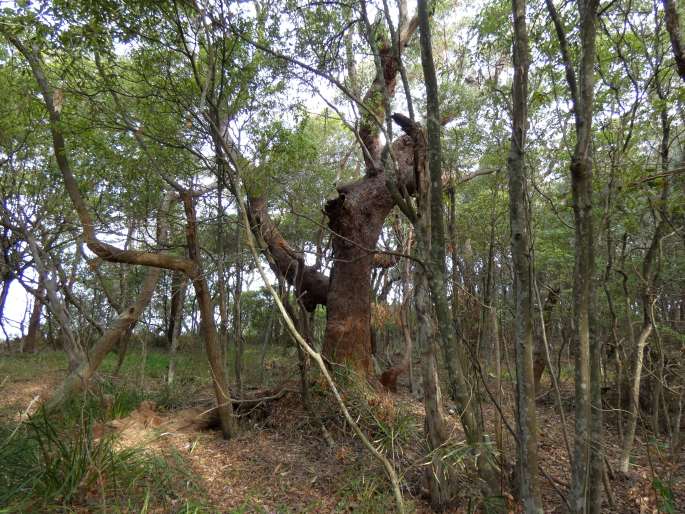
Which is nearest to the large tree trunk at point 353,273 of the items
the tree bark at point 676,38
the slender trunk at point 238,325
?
the slender trunk at point 238,325

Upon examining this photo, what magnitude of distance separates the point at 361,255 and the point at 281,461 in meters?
2.58

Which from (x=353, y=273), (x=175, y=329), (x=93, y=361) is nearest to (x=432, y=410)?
(x=353, y=273)

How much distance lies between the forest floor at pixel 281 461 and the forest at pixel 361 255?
3 cm

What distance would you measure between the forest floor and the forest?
0.03m

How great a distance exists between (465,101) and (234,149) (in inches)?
157

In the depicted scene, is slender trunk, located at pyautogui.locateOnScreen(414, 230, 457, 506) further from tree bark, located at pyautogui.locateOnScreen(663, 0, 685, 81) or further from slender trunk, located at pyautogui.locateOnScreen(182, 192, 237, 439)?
slender trunk, located at pyautogui.locateOnScreen(182, 192, 237, 439)

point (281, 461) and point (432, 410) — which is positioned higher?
point (432, 410)

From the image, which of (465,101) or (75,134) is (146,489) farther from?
(465,101)

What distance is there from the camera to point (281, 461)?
4.42 meters

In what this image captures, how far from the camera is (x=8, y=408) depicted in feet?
18.5

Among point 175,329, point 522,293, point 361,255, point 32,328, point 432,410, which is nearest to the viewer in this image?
point 522,293

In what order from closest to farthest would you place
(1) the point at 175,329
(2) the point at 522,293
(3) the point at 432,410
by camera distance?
(2) the point at 522,293
(3) the point at 432,410
(1) the point at 175,329

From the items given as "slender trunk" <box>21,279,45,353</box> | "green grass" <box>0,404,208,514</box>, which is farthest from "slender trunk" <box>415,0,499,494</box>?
"slender trunk" <box>21,279,45,353</box>

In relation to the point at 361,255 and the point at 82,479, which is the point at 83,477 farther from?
the point at 361,255
